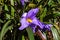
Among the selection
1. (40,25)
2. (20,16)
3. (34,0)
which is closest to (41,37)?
(40,25)

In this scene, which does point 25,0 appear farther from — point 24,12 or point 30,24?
point 30,24

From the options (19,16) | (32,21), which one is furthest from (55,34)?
(19,16)

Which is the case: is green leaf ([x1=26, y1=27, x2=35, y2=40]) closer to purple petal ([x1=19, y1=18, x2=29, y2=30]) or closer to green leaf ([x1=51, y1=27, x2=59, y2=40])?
purple petal ([x1=19, y1=18, x2=29, y2=30])

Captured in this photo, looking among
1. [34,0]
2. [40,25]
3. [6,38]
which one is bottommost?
[6,38]

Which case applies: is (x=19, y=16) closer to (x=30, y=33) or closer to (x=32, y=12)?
(x=32, y=12)

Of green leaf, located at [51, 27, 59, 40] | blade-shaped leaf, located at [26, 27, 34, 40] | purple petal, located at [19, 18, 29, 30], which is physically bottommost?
green leaf, located at [51, 27, 59, 40]

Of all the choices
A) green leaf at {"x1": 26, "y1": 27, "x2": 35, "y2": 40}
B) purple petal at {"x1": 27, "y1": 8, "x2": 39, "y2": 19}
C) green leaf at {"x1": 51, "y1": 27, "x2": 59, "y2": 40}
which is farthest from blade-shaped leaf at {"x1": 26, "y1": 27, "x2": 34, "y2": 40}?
green leaf at {"x1": 51, "y1": 27, "x2": 59, "y2": 40}
